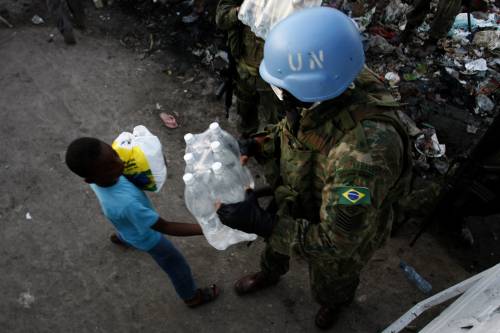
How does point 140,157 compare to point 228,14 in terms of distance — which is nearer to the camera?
point 140,157

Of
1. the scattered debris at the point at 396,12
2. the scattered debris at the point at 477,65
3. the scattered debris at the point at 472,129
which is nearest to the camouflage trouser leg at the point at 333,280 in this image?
the scattered debris at the point at 472,129

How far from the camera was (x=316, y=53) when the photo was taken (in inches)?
63.9

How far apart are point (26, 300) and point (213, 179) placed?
6.77ft

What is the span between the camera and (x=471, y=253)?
331 centimetres

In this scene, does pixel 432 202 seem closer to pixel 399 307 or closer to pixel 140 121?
pixel 399 307

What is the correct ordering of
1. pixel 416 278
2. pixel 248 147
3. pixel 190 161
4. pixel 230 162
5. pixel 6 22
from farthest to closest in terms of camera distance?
1. pixel 6 22
2. pixel 416 278
3. pixel 248 147
4. pixel 230 162
5. pixel 190 161

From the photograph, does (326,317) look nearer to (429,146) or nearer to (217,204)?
(217,204)

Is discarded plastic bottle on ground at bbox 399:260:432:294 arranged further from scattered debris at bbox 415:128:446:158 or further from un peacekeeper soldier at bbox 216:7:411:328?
un peacekeeper soldier at bbox 216:7:411:328

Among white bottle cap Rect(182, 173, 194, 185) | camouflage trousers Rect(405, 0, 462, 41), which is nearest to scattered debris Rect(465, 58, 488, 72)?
camouflage trousers Rect(405, 0, 462, 41)

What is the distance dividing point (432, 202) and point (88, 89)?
3.76 m

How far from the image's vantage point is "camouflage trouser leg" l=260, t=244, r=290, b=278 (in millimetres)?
2684

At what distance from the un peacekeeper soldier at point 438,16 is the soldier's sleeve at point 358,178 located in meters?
3.58

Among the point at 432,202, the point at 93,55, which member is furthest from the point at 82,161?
the point at 93,55

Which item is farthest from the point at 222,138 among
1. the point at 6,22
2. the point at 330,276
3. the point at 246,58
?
the point at 6,22
